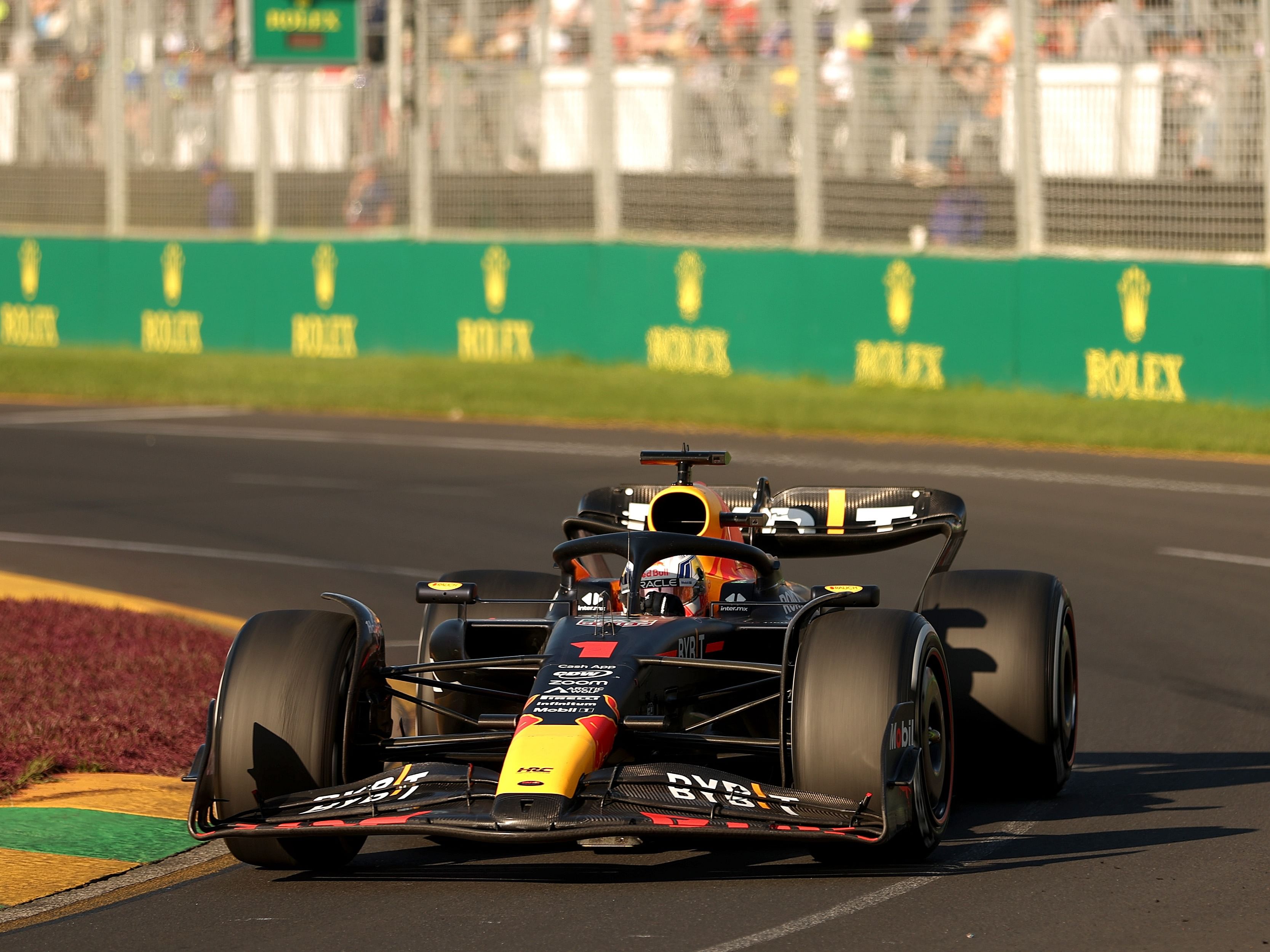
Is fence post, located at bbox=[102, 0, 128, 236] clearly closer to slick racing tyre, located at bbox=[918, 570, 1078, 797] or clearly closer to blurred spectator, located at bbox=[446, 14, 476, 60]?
blurred spectator, located at bbox=[446, 14, 476, 60]

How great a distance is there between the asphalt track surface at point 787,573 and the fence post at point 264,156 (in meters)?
6.10

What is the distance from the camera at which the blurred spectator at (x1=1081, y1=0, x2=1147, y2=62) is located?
66.7ft

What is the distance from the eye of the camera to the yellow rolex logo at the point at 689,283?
934 inches

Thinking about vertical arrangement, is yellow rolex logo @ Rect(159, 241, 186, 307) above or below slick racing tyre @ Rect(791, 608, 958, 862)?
above

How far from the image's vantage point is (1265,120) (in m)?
A: 19.4

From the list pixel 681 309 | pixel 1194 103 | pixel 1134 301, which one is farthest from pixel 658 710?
pixel 681 309

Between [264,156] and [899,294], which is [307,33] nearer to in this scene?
[264,156]

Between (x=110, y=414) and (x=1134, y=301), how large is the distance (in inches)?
415

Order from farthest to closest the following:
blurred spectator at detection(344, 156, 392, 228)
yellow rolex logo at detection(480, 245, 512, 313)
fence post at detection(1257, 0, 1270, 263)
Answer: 1. blurred spectator at detection(344, 156, 392, 228)
2. yellow rolex logo at detection(480, 245, 512, 313)
3. fence post at detection(1257, 0, 1270, 263)

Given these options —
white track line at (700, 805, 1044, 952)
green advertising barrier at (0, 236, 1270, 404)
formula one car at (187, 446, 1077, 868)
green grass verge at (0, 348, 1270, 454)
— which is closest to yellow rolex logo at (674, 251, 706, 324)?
green advertising barrier at (0, 236, 1270, 404)

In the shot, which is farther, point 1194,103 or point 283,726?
point 1194,103

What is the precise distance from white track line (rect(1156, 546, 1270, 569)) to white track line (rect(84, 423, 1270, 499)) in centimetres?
257

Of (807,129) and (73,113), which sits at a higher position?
(73,113)

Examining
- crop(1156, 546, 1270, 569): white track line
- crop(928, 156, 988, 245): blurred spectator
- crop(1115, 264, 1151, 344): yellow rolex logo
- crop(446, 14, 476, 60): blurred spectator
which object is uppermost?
crop(446, 14, 476, 60): blurred spectator
